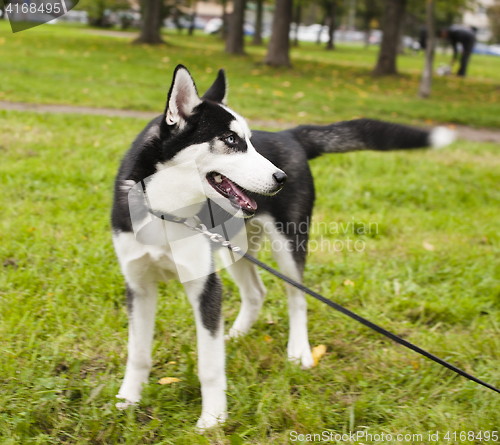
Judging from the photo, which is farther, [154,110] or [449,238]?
[154,110]

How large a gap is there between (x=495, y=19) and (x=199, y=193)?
54884 millimetres

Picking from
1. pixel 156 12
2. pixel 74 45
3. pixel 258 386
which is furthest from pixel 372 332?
pixel 156 12

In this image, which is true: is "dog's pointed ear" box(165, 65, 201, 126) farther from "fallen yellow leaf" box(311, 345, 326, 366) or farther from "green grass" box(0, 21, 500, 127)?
"green grass" box(0, 21, 500, 127)

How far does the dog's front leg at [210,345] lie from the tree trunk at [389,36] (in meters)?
15.8

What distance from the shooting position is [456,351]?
120 inches

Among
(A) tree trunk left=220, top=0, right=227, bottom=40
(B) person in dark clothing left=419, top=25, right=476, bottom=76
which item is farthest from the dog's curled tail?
(A) tree trunk left=220, top=0, right=227, bottom=40

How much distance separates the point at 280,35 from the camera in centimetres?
1548

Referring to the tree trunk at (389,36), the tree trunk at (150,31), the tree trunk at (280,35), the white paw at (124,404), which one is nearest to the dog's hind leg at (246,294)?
the white paw at (124,404)

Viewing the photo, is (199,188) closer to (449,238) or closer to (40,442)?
(40,442)

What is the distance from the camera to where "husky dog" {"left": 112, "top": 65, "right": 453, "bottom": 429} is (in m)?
2.16

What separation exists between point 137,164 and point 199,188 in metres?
A: 0.34

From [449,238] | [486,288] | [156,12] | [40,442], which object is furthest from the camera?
[156,12]

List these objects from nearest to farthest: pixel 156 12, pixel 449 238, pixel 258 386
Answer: pixel 258 386 < pixel 449 238 < pixel 156 12

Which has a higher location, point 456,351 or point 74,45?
point 74,45
